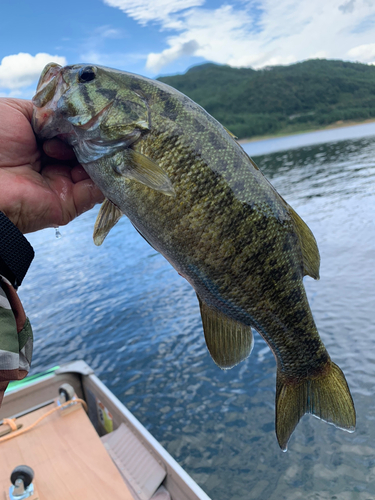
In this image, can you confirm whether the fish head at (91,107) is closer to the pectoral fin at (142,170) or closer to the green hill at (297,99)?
the pectoral fin at (142,170)

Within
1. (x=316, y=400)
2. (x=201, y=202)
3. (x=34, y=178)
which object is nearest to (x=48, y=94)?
(x=34, y=178)

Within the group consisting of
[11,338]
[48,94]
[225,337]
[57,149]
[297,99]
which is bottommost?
[225,337]

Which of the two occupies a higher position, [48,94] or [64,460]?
[48,94]

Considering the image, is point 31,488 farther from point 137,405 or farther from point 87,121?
point 137,405

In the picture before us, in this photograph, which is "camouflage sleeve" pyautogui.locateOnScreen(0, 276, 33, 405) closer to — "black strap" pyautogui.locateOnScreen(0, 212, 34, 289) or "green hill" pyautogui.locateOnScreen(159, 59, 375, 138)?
"black strap" pyautogui.locateOnScreen(0, 212, 34, 289)

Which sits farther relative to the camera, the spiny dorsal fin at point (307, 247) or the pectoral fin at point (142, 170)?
the spiny dorsal fin at point (307, 247)

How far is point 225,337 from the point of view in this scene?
239 cm

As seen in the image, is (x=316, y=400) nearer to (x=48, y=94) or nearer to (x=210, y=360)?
(x=48, y=94)

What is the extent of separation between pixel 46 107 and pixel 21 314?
1298mm

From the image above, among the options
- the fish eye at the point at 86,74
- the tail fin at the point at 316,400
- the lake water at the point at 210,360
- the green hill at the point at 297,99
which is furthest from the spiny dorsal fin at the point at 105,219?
the green hill at the point at 297,99

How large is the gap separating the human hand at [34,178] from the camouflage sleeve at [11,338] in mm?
725

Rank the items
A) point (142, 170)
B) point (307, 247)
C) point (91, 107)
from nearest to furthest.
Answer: point (142, 170) → point (91, 107) → point (307, 247)

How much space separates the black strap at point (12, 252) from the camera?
2.11 meters

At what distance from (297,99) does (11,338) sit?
14583cm
